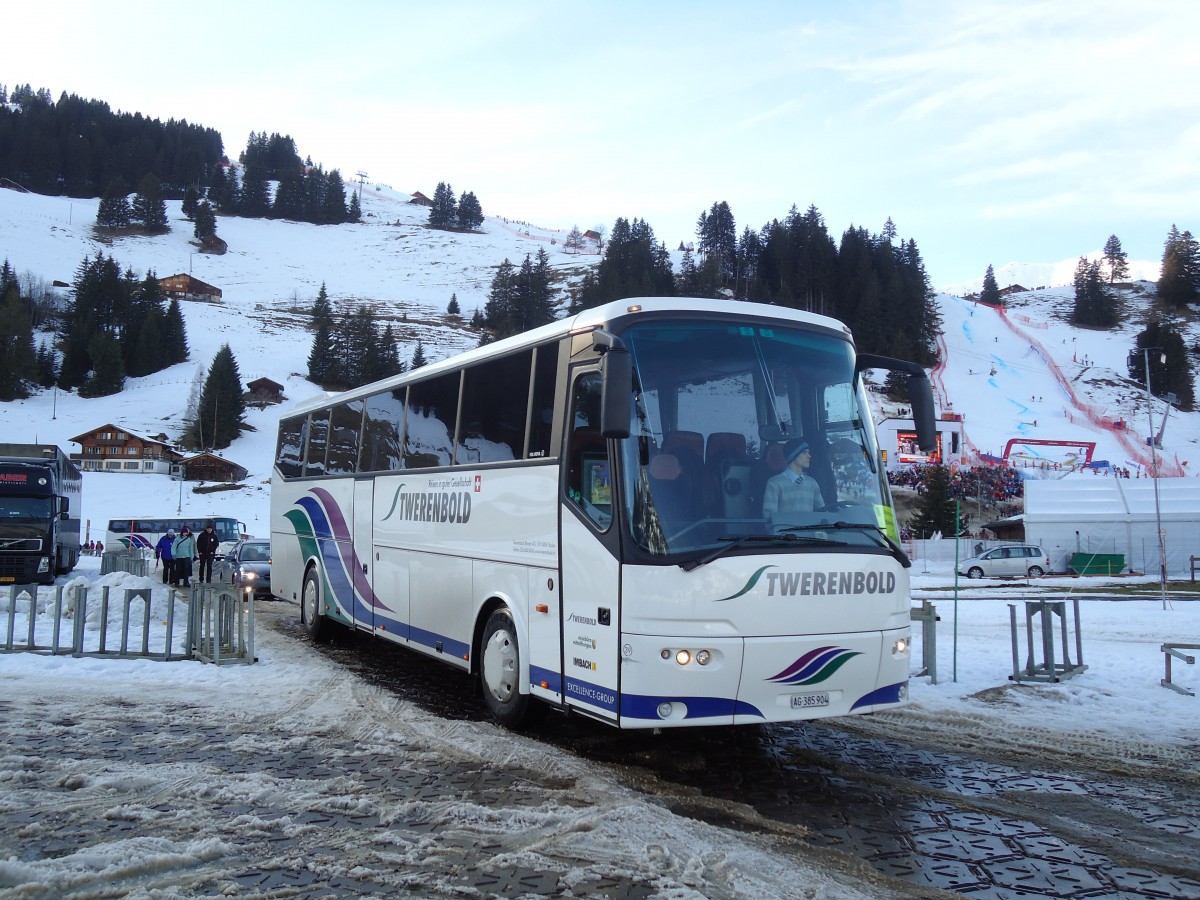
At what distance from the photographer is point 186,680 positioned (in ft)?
35.9

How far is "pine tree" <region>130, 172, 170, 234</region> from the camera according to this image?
550 feet

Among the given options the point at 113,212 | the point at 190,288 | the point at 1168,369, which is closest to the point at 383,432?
the point at 1168,369

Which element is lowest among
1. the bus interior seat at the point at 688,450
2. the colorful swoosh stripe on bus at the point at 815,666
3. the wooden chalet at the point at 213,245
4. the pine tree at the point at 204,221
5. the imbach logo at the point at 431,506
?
the colorful swoosh stripe on bus at the point at 815,666

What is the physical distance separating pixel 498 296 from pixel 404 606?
406 feet

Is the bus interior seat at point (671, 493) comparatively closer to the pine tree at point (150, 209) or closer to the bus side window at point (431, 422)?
the bus side window at point (431, 422)

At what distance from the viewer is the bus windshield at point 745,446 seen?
6559mm

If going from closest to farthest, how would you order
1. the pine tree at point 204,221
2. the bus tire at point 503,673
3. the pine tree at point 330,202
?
the bus tire at point 503,673 < the pine tree at point 204,221 < the pine tree at point 330,202

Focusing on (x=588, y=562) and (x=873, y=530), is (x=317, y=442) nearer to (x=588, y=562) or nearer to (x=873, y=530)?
(x=588, y=562)

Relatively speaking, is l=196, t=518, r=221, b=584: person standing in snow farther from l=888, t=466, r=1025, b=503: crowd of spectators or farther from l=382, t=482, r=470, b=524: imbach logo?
l=888, t=466, r=1025, b=503: crowd of spectators

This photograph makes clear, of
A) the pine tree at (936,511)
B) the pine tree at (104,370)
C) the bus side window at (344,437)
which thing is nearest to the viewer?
the bus side window at (344,437)

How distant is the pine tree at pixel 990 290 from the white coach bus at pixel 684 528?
180874mm

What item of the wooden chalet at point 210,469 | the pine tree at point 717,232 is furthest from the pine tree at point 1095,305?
the wooden chalet at point 210,469

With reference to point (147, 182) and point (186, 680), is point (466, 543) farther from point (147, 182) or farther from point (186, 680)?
point (147, 182)

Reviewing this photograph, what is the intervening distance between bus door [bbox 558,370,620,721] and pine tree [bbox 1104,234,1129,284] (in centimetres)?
19862
